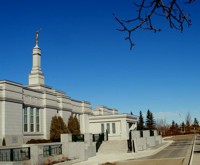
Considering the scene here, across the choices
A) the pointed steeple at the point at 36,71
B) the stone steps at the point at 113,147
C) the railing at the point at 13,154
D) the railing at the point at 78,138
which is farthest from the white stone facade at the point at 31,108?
the railing at the point at 13,154

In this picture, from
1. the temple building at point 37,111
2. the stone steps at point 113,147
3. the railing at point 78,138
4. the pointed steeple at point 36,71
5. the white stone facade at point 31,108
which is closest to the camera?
the railing at point 78,138

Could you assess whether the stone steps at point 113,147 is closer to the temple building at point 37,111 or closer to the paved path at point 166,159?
the paved path at point 166,159

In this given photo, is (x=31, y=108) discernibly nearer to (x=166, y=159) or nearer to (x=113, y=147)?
(x=113, y=147)

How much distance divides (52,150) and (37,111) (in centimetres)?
2052

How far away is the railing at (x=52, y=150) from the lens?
24609 mm

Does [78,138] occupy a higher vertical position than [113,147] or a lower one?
higher

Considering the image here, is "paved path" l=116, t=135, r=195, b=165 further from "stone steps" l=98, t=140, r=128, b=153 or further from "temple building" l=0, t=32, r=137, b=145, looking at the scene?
"temple building" l=0, t=32, r=137, b=145

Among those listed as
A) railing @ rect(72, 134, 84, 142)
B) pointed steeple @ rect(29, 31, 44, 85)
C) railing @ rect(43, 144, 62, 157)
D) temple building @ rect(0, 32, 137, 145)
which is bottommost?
railing @ rect(43, 144, 62, 157)

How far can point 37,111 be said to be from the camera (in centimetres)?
4588

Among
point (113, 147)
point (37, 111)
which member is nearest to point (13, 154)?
point (113, 147)

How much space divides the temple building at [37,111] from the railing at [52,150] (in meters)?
11.4

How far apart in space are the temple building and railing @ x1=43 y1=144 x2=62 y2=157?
11.4 metres

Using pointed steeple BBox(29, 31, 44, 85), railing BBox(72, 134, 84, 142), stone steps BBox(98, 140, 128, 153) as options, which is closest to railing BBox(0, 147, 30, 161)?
railing BBox(72, 134, 84, 142)

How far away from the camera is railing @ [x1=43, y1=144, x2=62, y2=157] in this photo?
24609 mm
